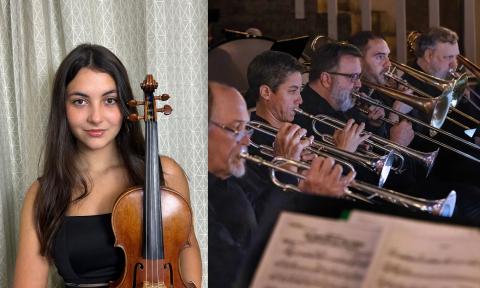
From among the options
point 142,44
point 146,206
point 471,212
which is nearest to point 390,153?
point 471,212

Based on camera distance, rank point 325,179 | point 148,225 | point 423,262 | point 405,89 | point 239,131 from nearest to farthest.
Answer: point 423,262, point 148,225, point 405,89, point 325,179, point 239,131

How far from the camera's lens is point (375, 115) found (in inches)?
72.2

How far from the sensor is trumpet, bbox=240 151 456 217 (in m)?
1.76

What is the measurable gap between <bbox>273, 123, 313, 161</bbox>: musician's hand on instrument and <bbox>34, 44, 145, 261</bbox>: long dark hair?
35cm

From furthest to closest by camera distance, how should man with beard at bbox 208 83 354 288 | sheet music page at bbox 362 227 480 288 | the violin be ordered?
man with beard at bbox 208 83 354 288 → the violin → sheet music page at bbox 362 227 480 288

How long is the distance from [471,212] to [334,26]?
53 centimetres

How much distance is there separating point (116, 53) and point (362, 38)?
67cm

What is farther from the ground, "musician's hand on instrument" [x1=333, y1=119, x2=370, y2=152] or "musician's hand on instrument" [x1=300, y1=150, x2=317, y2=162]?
"musician's hand on instrument" [x1=333, y1=119, x2=370, y2=152]

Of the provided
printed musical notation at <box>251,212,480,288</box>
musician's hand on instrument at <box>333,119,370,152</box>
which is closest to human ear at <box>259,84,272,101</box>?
musician's hand on instrument at <box>333,119,370,152</box>

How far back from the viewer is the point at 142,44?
6.86 feet

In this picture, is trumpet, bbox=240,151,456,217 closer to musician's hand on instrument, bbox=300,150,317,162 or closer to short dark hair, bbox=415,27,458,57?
musician's hand on instrument, bbox=300,150,317,162

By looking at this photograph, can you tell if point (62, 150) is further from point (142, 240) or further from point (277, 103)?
point (277, 103)

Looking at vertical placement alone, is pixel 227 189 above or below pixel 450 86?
below

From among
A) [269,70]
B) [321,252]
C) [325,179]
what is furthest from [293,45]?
[321,252]
